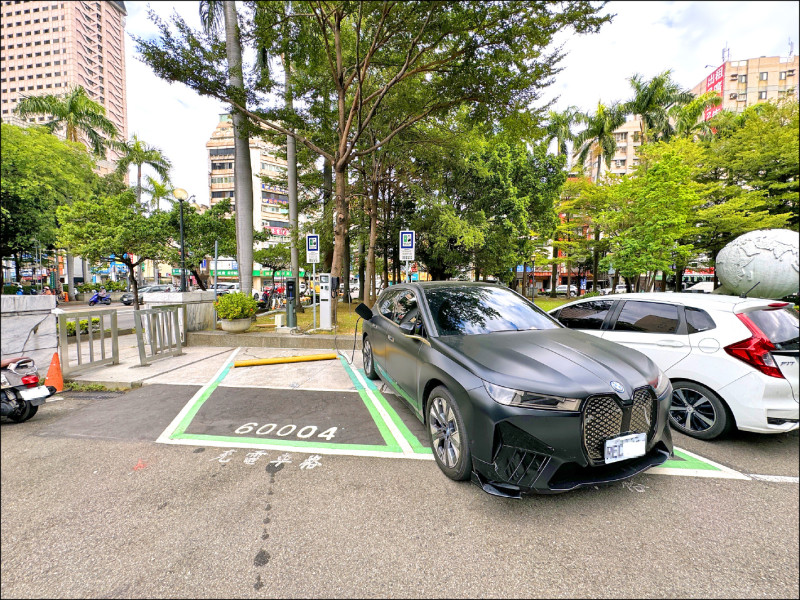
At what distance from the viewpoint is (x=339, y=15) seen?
798 centimetres

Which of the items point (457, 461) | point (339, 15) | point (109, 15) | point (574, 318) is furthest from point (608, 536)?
point (339, 15)

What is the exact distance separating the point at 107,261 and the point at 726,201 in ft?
53.6

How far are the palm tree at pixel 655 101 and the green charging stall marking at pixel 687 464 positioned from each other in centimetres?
2440

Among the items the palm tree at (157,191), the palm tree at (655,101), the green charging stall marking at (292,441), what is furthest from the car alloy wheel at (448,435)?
the palm tree at (655,101)

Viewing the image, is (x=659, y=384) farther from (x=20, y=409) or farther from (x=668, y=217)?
(x=20, y=409)

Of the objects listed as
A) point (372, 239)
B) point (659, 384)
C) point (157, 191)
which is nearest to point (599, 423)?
point (659, 384)

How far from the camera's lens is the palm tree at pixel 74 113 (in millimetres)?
2570

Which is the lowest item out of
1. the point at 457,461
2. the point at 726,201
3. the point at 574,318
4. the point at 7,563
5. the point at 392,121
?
the point at 457,461

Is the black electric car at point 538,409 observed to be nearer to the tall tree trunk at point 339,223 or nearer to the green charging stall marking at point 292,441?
the green charging stall marking at point 292,441

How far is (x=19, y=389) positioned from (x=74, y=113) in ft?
25.9

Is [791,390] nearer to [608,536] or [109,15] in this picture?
[608,536]

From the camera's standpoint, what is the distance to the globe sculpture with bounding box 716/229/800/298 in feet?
3.96

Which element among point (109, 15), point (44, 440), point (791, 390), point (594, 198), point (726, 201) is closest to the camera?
point (791, 390)

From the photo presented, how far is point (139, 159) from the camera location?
958 inches
